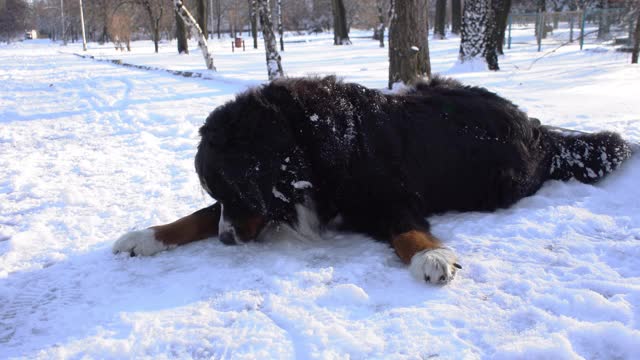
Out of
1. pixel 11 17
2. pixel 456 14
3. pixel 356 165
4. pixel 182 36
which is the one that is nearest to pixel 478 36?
pixel 356 165

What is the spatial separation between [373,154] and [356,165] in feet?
0.46

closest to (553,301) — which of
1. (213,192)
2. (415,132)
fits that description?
(415,132)

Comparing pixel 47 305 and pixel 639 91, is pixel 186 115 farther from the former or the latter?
pixel 639 91

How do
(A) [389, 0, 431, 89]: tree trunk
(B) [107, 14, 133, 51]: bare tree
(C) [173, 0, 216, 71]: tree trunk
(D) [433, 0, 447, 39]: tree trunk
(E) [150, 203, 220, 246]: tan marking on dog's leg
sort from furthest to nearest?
(B) [107, 14, 133, 51]: bare tree, (D) [433, 0, 447, 39]: tree trunk, (C) [173, 0, 216, 71]: tree trunk, (A) [389, 0, 431, 89]: tree trunk, (E) [150, 203, 220, 246]: tan marking on dog's leg

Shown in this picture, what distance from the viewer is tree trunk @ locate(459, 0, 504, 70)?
12.9 m

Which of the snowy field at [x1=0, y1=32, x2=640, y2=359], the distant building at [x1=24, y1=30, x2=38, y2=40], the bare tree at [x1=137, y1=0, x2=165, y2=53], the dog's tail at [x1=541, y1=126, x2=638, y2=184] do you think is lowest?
the snowy field at [x1=0, y1=32, x2=640, y2=359]

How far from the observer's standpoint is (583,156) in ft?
12.5

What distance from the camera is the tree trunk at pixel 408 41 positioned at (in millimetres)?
8414

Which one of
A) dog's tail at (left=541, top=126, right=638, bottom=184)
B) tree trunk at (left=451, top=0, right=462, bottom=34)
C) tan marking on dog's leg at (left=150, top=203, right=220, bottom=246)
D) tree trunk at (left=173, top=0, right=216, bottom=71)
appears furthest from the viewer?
tree trunk at (left=451, top=0, right=462, bottom=34)

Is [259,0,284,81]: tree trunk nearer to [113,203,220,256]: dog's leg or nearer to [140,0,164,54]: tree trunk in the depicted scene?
[113,203,220,256]: dog's leg

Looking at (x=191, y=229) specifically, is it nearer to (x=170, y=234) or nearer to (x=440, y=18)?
(x=170, y=234)

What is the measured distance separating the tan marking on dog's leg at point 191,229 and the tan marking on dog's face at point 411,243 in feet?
3.77

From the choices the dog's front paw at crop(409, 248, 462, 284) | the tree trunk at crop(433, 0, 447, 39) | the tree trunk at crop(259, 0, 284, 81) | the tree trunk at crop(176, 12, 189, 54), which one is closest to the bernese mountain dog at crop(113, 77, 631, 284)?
the dog's front paw at crop(409, 248, 462, 284)

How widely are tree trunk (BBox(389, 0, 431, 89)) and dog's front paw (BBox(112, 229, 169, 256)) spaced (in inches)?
247
